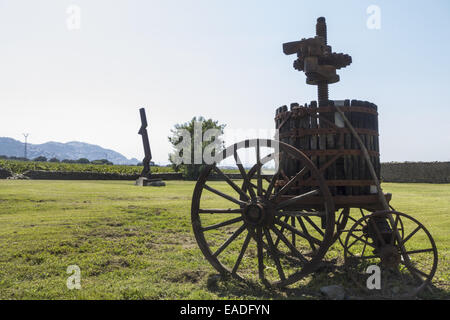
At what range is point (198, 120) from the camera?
47.6 metres

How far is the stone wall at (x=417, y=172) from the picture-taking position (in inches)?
1379

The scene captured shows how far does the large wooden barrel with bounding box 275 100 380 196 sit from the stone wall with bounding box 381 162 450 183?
112ft

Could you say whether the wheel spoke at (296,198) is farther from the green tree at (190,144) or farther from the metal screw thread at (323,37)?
the green tree at (190,144)

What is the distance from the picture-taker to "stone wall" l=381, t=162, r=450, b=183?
35.0 m

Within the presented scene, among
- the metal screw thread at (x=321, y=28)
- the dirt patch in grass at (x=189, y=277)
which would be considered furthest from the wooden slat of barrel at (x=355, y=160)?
the dirt patch in grass at (x=189, y=277)

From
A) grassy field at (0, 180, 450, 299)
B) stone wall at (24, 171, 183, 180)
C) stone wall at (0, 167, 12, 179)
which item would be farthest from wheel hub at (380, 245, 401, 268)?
stone wall at (0, 167, 12, 179)

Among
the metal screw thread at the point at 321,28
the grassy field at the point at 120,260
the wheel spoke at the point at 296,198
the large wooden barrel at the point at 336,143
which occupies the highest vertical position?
the metal screw thread at the point at 321,28

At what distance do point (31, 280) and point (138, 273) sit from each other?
5.65ft

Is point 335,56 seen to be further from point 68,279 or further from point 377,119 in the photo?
point 68,279

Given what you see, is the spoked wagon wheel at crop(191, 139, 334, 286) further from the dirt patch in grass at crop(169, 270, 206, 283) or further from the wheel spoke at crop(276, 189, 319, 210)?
the dirt patch in grass at crop(169, 270, 206, 283)

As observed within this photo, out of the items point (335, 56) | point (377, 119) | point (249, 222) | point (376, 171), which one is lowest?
point (249, 222)

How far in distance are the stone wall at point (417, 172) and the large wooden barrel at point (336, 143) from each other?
34128mm

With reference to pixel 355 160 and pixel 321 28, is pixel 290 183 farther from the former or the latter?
pixel 321 28
